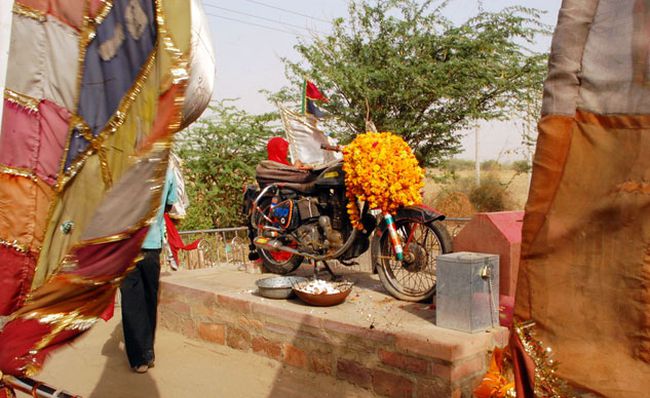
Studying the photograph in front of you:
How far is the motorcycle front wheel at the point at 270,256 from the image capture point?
6.57 m

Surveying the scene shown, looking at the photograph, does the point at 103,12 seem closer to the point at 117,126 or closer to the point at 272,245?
the point at 117,126

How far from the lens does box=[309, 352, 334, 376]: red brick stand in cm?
458

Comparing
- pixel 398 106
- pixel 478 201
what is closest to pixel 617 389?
pixel 398 106

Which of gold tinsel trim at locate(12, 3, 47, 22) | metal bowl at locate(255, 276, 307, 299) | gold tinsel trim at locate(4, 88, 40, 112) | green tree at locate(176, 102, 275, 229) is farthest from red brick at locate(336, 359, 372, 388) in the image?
green tree at locate(176, 102, 275, 229)

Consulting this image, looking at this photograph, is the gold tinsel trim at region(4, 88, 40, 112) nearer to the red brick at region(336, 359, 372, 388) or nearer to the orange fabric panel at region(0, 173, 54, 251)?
the orange fabric panel at region(0, 173, 54, 251)

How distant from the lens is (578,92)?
4.71 ft

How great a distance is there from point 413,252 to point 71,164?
12.9 ft

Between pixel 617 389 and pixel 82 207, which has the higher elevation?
pixel 82 207

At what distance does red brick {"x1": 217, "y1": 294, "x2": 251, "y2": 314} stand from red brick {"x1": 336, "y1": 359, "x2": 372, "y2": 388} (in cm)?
117

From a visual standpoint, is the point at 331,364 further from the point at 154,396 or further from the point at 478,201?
the point at 478,201

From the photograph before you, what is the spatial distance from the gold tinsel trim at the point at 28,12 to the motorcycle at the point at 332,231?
383cm

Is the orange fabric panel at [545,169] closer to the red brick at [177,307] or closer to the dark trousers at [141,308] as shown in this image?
the dark trousers at [141,308]

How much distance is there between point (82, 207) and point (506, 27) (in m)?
12.7

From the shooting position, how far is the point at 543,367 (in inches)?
56.4
